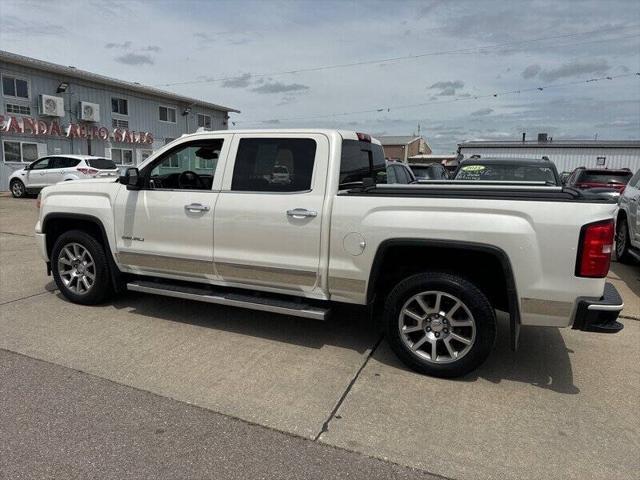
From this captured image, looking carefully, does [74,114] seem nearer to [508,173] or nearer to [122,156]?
[122,156]

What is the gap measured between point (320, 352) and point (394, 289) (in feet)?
2.99

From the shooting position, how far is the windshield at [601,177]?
12219mm

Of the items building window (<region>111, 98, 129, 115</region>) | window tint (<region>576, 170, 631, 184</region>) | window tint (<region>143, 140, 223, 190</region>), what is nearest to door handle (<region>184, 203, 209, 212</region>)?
window tint (<region>143, 140, 223, 190</region>)

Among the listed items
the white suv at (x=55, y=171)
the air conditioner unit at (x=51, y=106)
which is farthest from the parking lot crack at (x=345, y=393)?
the air conditioner unit at (x=51, y=106)

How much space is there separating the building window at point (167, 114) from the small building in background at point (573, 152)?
59.8ft

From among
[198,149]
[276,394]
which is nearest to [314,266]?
[276,394]

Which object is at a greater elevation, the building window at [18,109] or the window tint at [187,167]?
the building window at [18,109]

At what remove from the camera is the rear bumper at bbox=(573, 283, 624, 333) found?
3277mm

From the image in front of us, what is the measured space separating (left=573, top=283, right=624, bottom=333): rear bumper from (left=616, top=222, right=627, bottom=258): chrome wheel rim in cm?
540

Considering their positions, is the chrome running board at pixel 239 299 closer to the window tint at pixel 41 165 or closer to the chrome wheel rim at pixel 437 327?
the chrome wheel rim at pixel 437 327

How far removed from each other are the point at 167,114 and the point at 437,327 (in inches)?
1135

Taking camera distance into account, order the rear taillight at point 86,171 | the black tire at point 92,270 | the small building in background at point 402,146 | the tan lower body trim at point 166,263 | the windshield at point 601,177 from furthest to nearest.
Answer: the small building in background at point 402,146, the rear taillight at point 86,171, the windshield at point 601,177, the black tire at point 92,270, the tan lower body trim at point 166,263

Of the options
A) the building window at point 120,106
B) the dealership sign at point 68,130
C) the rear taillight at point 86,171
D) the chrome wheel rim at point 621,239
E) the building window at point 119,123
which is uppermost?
the building window at point 120,106

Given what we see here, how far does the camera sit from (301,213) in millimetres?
3988
